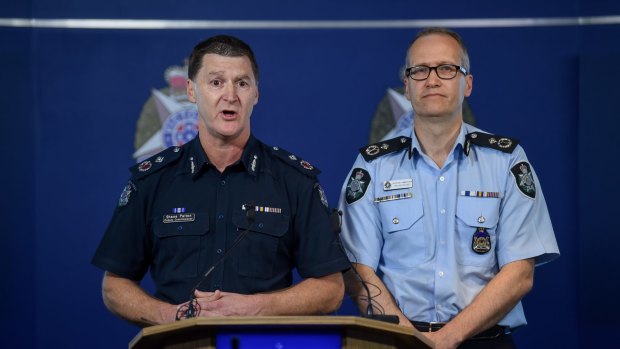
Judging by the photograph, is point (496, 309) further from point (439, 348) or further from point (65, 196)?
point (65, 196)

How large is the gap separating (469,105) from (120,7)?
1.68m

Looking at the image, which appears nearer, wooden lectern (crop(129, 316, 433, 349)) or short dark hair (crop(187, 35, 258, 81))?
wooden lectern (crop(129, 316, 433, 349))

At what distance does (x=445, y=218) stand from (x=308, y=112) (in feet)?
4.07

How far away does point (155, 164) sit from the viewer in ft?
10.6

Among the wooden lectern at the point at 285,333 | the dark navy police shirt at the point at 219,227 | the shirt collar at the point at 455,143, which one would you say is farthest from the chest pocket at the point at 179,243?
the shirt collar at the point at 455,143

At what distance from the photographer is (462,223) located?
327cm

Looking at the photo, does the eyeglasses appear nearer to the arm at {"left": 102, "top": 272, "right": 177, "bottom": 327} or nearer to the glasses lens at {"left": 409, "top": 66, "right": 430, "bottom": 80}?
the glasses lens at {"left": 409, "top": 66, "right": 430, "bottom": 80}

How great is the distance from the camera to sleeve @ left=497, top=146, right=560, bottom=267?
10.6ft

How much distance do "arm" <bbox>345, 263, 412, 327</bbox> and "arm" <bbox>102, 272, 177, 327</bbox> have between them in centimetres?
69

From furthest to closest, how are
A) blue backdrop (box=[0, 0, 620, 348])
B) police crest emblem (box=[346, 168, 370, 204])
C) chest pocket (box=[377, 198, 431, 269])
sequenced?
1. blue backdrop (box=[0, 0, 620, 348])
2. police crest emblem (box=[346, 168, 370, 204])
3. chest pocket (box=[377, 198, 431, 269])

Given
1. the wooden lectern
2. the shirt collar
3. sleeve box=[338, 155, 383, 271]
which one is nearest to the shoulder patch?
sleeve box=[338, 155, 383, 271]

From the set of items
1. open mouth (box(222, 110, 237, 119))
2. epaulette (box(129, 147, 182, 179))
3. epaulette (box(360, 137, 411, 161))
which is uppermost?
open mouth (box(222, 110, 237, 119))

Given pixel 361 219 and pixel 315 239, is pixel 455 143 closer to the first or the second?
pixel 361 219

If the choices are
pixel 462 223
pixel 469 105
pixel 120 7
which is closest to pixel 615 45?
pixel 469 105
